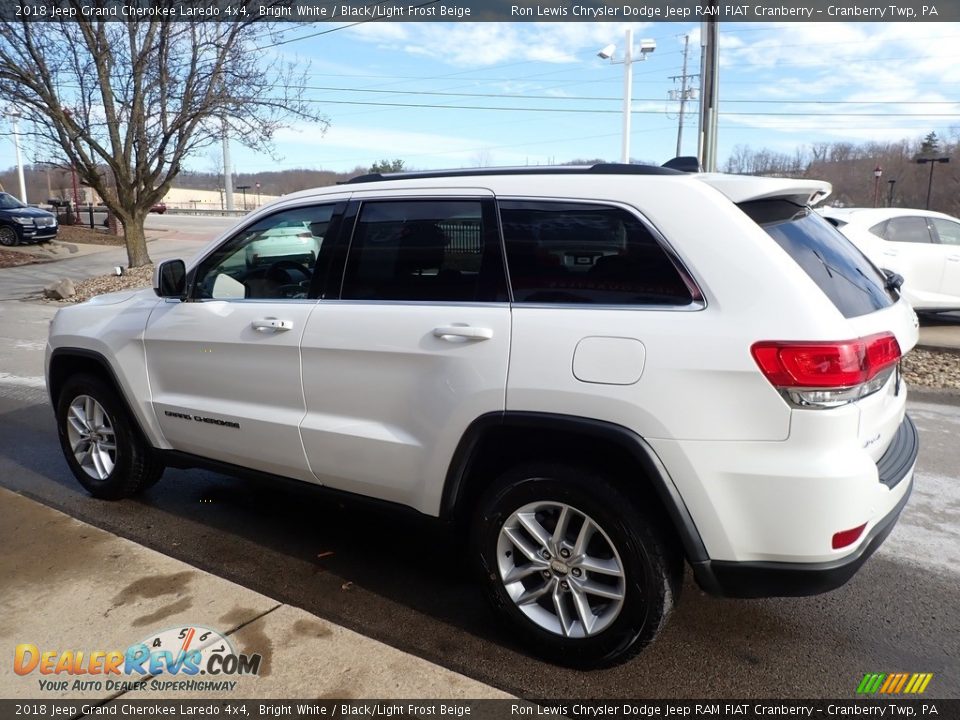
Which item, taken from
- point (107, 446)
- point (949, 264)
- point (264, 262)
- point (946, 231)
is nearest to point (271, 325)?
point (264, 262)

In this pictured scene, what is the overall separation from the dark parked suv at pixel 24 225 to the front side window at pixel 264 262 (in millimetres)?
23526

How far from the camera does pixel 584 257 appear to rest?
9.10 feet

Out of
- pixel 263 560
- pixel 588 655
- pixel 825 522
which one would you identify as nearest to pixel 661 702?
pixel 588 655

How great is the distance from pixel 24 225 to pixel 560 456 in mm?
25570

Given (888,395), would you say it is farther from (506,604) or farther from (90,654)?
(90,654)

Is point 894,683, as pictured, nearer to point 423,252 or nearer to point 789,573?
point 789,573

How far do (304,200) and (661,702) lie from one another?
8.81 feet

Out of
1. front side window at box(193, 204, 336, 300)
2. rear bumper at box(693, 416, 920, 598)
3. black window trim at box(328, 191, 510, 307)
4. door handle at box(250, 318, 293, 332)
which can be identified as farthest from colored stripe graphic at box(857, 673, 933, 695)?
front side window at box(193, 204, 336, 300)

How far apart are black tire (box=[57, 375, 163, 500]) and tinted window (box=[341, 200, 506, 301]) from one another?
189 centimetres

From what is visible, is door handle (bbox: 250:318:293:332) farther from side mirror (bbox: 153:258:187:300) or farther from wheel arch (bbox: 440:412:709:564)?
wheel arch (bbox: 440:412:709:564)

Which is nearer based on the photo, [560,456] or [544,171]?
[560,456]

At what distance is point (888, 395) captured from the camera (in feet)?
8.93

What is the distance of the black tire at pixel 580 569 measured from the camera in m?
2.58

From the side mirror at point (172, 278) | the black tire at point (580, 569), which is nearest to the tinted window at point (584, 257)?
the black tire at point (580, 569)
